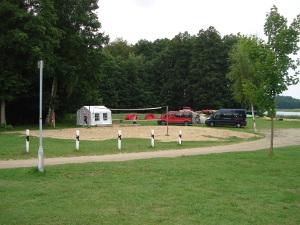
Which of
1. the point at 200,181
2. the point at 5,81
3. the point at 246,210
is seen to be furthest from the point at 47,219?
the point at 5,81

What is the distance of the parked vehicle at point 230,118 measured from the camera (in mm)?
36969

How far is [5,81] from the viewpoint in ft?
97.0

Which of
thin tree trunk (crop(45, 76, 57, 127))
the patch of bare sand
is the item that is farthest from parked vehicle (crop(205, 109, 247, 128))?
thin tree trunk (crop(45, 76, 57, 127))

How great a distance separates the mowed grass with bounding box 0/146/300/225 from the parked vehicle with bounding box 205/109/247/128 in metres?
27.2

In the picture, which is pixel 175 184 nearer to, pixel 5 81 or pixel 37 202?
pixel 37 202

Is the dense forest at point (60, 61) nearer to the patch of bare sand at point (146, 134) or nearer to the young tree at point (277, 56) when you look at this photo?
the patch of bare sand at point (146, 134)

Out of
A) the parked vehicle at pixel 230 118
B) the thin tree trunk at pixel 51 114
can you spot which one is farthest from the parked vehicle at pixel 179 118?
the thin tree trunk at pixel 51 114

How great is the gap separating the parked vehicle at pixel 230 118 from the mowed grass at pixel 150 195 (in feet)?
89.4

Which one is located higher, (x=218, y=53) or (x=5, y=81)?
(x=218, y=53)

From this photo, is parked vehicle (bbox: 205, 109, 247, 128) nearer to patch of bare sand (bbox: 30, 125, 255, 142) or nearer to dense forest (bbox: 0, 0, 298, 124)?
patch of bare sand (bbox: 30, 125, 255, 142)

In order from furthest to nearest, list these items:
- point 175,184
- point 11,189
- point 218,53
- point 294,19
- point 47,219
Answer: point 218,53, point 294,19, point 175,184, point 11,189, point 47,219

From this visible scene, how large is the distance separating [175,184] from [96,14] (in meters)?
33.6

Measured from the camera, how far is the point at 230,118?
37.4 meters

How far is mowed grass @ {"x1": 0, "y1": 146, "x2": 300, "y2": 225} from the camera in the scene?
5.23 metres
